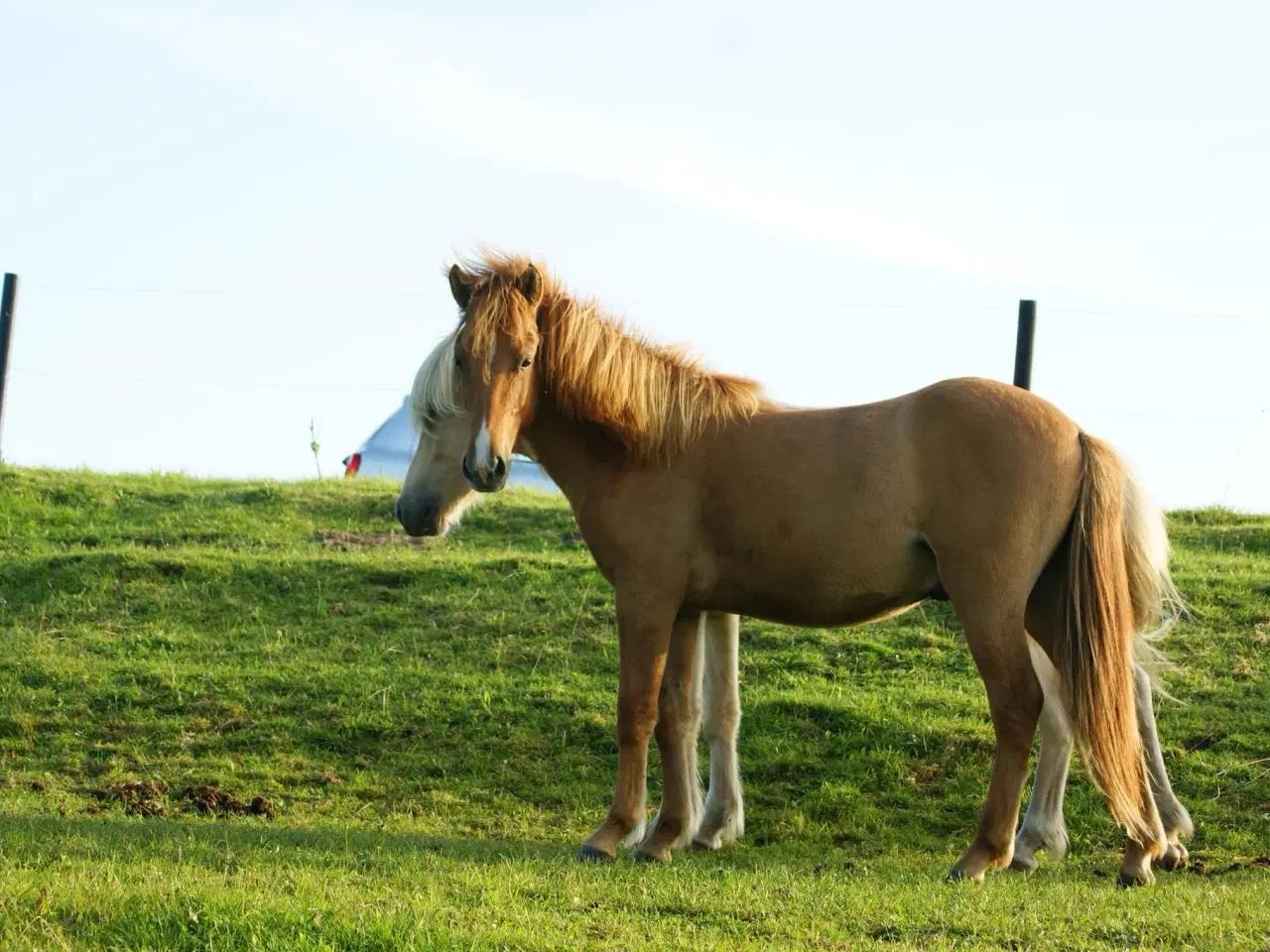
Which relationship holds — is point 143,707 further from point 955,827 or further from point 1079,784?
point 1079,784

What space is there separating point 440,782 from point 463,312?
3134 mm

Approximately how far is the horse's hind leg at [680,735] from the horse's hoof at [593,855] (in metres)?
0.27

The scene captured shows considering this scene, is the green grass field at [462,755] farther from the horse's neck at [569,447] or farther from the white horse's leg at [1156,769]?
the horse's neck at [569,447]

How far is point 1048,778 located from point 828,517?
6.05 ft

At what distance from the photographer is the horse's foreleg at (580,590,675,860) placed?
655 cm

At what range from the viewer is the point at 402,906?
4.77m

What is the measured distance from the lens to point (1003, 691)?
619 centimetres

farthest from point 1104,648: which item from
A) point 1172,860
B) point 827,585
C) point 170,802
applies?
point 170,802

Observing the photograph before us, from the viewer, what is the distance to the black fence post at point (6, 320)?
17016 millimetres

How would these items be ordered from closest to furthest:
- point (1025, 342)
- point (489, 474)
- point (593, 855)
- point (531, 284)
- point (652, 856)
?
point (489, 474), point (593, 855), point (652, 856), point (531, 284), point (1025, 342)

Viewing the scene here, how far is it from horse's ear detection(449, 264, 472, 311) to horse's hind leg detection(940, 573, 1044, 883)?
256 centimetres

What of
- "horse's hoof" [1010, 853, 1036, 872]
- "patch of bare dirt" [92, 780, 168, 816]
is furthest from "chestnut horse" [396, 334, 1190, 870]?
"patch of bare dirt" [92, 780, 168, 816]

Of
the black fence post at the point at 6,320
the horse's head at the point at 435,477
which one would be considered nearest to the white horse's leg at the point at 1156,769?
the horse's head at the point at 435,477

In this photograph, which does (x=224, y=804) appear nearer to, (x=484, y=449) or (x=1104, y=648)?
(x=484, y=449)
